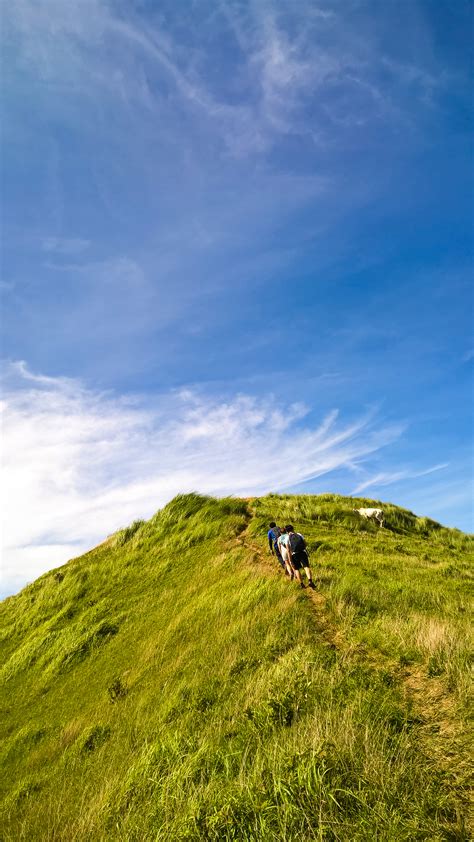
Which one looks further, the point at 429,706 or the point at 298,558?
the point at 298,558

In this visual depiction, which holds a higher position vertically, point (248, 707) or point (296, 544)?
point (296, 544)

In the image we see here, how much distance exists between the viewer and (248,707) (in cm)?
762

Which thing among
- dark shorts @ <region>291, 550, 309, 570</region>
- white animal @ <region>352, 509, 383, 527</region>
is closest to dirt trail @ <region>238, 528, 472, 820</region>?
dark shorts @ <region>291, 550, 309, 570</region>

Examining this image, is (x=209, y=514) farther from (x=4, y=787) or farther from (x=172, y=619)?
(x=4, y=787)

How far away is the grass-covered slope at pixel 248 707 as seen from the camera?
5227mm

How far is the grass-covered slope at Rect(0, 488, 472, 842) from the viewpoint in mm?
5227

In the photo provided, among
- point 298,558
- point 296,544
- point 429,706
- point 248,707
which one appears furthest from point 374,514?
point 248,707

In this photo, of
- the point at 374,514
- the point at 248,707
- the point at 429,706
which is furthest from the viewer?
the point at 374,514

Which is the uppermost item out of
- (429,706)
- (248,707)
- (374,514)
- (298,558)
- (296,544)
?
(374,514)

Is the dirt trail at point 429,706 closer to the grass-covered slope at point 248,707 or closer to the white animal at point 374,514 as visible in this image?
the grass-covered slope at point 248,707

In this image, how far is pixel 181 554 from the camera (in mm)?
22984

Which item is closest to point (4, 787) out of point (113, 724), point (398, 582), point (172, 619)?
Result: point (113, 724)

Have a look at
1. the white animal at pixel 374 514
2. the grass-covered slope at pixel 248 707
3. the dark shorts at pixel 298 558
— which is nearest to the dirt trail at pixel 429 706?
the grass-covered slope at pixel 248 707

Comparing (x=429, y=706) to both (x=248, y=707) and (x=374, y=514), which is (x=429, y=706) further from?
(x=374, y=514)
